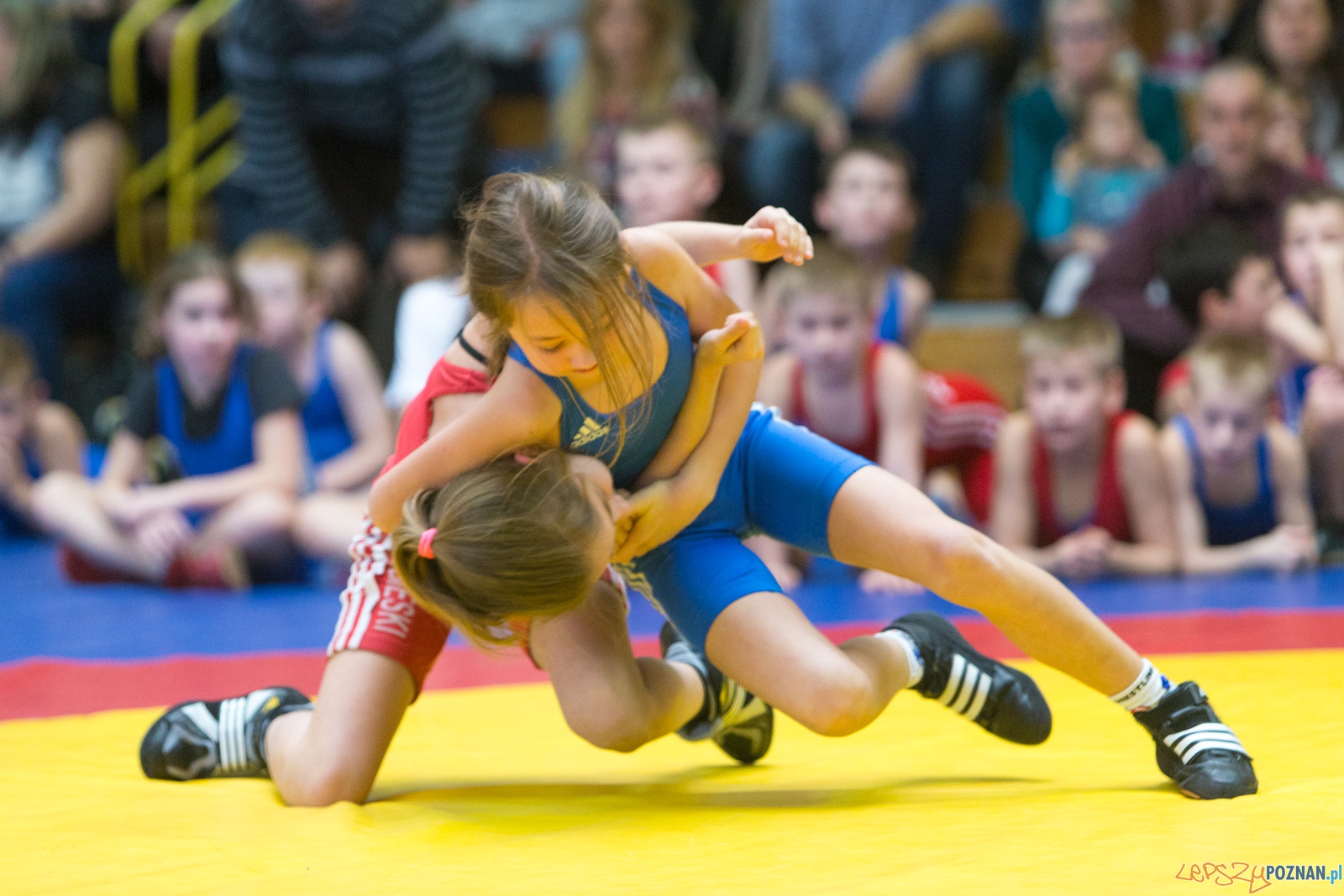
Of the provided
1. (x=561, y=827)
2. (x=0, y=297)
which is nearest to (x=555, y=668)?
(x=561, y=827)

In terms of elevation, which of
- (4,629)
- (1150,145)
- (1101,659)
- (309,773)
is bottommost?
(4,629)

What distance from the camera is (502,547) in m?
2.16

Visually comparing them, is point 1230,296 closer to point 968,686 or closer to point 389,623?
point 968,686

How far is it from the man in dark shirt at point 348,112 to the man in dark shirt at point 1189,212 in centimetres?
256

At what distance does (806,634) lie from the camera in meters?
2.32

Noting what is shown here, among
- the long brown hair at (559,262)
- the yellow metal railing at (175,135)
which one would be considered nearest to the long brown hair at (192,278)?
the yellow metal railing at (175,135)

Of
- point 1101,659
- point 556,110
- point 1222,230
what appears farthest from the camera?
point 556,110

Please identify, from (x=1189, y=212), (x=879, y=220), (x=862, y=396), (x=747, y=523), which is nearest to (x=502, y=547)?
(x=747, y=523)

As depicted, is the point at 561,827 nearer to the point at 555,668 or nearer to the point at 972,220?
the point at 555,668

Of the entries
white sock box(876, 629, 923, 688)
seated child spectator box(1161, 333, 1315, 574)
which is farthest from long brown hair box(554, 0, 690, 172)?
white sock box(876, 629, 923, 688)

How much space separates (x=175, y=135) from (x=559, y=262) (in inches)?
210

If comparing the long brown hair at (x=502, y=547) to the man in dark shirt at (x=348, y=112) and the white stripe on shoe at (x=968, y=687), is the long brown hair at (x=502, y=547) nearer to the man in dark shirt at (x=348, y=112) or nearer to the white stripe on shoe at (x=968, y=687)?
the white stripe on shoe at (x=968, y=687)

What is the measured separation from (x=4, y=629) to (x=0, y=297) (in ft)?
9.02

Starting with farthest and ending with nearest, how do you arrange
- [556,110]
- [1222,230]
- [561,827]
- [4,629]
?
[556,110], [1222,230], [4,629], [561,827]
